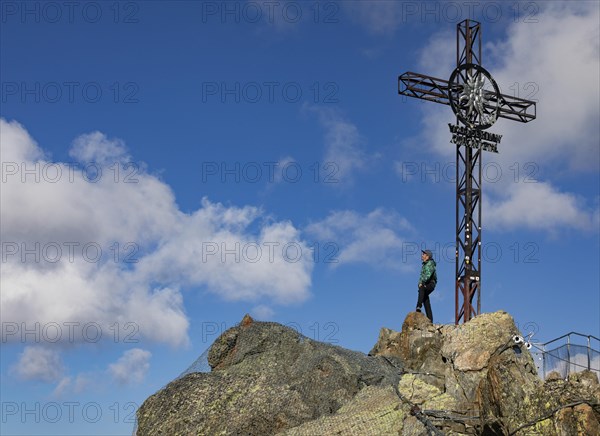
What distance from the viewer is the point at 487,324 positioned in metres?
23.6

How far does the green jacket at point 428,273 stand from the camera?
2972cm

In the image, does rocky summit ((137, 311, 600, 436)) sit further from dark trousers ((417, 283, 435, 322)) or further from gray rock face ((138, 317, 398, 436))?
dark trousers ((417, 283, 435, 322))

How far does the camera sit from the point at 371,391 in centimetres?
2003

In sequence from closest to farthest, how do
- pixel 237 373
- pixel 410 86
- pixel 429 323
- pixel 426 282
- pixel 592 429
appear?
pixel 592 429 < pixel 237 373 < pixel 429 323 < pixel 426 282 < pixel 410 86

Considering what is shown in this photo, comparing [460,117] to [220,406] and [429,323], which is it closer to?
[429,323]

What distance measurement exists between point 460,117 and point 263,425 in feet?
64.5

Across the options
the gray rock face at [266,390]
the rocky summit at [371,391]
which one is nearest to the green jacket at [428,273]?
the rocky summit at [371,391]

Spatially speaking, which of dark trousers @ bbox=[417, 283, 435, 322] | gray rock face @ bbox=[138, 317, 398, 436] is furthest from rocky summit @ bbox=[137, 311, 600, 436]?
dark trousers @ bbox=[417, 283, 435, 322]

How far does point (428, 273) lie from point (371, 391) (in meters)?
10.5

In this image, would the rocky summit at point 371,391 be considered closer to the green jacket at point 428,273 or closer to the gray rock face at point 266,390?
the gray rock face at point 266,390

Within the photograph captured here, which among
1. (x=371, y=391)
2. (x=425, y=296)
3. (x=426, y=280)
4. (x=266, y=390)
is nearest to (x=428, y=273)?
(x=426, y=280)

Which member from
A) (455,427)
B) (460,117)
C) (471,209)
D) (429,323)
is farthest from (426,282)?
(455,427)

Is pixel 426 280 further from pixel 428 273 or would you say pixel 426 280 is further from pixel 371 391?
pixel 371 391

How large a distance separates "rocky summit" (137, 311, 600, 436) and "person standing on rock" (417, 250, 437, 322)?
16.1 feet
